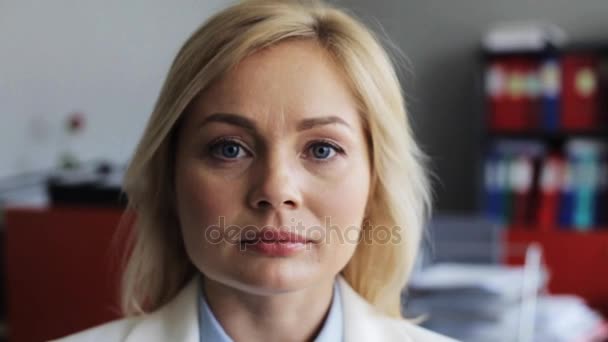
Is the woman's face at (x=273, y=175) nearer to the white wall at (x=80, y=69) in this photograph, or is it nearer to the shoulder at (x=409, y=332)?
the shoulder at (x=409, y=332)

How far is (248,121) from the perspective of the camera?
84cm

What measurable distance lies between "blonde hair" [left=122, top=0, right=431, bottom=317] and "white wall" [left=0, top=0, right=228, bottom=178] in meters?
1.58

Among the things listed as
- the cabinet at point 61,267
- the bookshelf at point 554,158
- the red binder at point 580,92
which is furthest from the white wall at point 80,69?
the red binder at point 580,92

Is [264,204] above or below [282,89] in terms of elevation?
below

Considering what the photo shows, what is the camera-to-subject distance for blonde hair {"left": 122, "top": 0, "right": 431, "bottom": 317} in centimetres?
88

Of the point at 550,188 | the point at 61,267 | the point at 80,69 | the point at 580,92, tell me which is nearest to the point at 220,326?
the point at 61,267

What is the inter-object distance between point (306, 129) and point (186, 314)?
0.30 metres

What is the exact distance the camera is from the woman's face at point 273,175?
82cm

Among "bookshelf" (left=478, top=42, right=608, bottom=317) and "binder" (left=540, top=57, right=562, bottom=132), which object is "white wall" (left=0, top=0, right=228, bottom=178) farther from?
"binder" (left=540, top=57, right=562, bottom=132)

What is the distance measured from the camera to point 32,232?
261 centimetres

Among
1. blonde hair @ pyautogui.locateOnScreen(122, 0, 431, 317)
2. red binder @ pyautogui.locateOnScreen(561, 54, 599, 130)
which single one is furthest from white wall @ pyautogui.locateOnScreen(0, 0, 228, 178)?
red binder @ pyautogui.locateOnScreen(561, 54, 599, 130)

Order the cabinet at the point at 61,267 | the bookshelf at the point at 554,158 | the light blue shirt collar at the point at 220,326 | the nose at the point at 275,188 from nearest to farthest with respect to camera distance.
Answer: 1. the nose at the point at 275,188
2. the light blue shirt collar at the point at 220,326
3. the cabinet at the point at 61,267
4. the bookshelf at the point at 554,158
